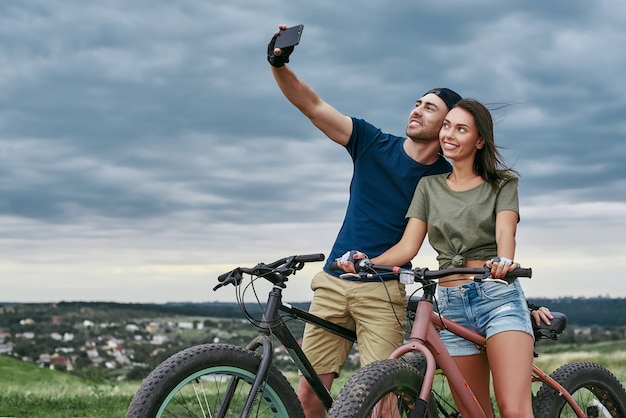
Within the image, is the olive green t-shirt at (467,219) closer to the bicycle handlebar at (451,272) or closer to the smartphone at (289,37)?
the bicycle handlebar at (451,272)

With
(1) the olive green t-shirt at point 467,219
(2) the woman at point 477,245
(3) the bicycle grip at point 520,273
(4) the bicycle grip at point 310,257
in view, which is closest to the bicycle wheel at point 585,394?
(2) the woman at point 477,245

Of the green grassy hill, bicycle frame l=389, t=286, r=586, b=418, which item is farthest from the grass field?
bicycle frame l=389, t=286, r=586, b=418

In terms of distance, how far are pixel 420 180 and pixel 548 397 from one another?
168 centimetres

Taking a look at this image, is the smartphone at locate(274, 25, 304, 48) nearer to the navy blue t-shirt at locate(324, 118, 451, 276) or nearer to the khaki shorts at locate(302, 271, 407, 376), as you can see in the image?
the navy blue t-shirt at locate(324, 118, 451, 276)

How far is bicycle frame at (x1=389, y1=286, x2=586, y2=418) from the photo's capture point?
3859 mm

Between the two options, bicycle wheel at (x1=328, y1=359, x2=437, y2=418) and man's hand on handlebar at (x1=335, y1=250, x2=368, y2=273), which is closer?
bicycle wheel at (x1=328, y1=359, x2=437, y2=418)

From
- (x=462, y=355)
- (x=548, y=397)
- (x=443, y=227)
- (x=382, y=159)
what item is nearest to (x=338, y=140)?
(x=382, y=159)

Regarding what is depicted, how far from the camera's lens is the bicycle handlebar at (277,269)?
13.8ft

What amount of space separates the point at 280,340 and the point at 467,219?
1193 mm

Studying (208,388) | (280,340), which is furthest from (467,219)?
(208,388)

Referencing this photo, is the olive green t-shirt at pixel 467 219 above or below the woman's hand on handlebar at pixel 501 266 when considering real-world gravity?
above

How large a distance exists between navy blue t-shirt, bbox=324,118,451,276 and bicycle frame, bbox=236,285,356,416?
1.84 ft

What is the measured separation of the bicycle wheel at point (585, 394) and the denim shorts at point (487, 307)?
1.00 meters

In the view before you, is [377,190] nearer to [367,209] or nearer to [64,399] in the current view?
[367,209]
